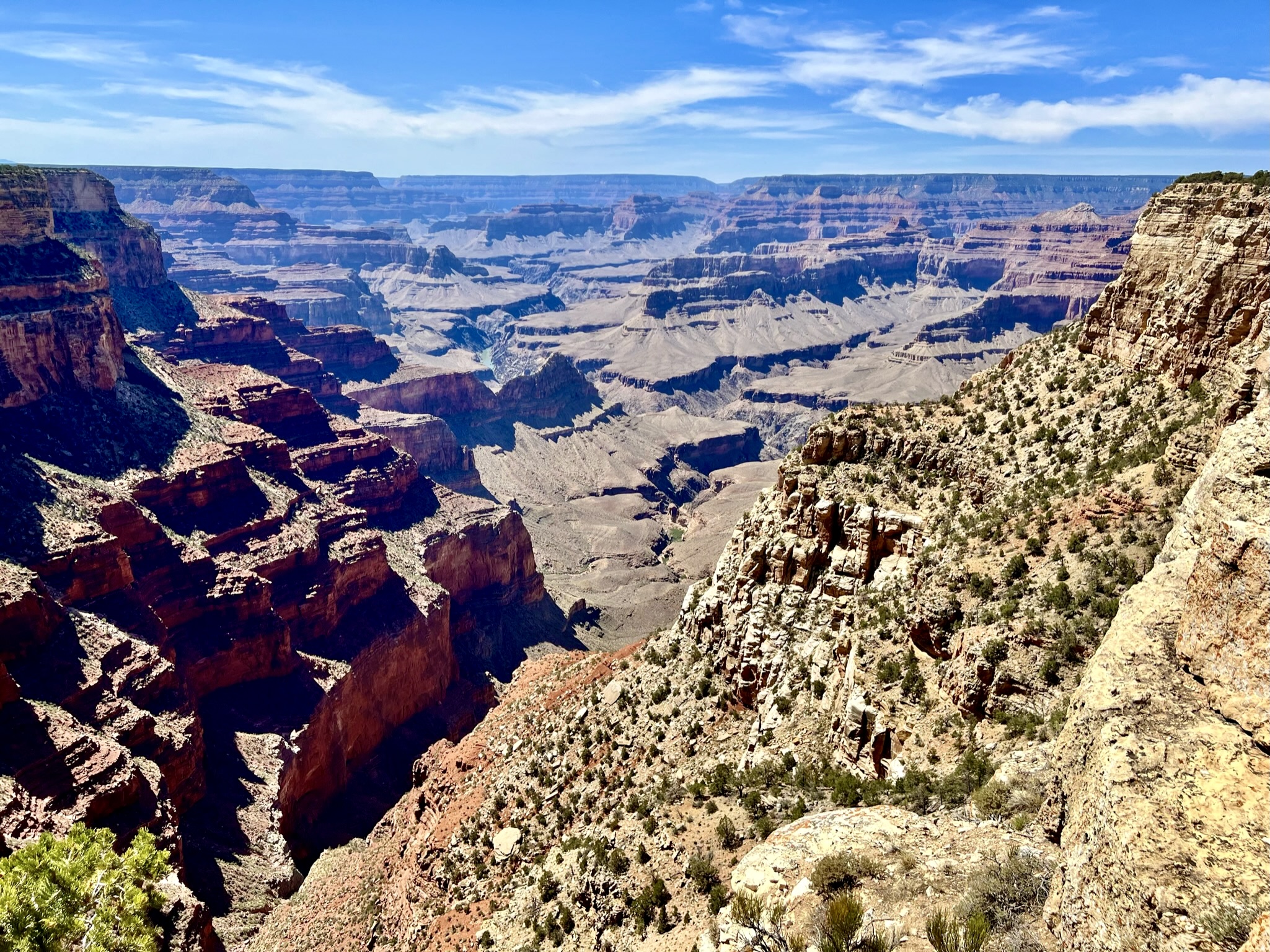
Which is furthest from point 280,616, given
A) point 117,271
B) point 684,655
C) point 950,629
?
point 117,271

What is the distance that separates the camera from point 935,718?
2517 cm

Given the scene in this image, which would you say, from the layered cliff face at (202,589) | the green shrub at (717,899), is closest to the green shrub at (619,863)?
the green shrub at (717,899)

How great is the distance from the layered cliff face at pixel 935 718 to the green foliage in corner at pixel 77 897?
→ 10.8 meters

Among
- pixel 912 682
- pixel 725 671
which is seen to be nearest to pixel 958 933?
pixel 912 682

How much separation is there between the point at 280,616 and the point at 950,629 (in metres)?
50.3

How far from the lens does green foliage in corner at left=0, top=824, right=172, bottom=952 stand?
61.8ft

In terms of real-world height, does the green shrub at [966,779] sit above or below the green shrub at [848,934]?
below

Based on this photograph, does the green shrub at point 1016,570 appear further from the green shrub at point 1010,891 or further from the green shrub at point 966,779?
the green shrub at point 1010,891

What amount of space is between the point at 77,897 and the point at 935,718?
23.4 metres

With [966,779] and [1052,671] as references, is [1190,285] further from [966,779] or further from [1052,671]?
[966,779]

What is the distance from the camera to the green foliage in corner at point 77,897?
1884 cm

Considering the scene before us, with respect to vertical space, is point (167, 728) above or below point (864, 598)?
below

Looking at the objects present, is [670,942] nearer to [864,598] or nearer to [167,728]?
[864,598]

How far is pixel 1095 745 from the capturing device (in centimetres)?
1491
